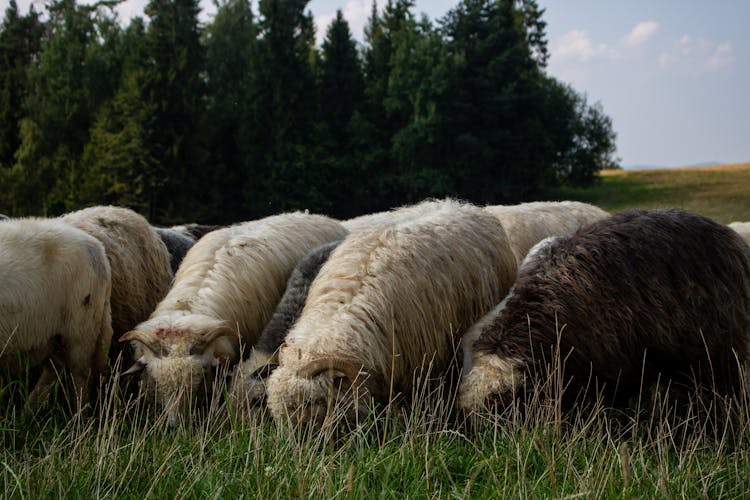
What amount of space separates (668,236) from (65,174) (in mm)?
28245

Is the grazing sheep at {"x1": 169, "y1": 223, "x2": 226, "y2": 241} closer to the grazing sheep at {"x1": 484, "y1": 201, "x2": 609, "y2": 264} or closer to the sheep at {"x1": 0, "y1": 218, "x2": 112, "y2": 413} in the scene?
the sheep at {"x1": 0, "y1": 218, "x2": 112, "y2": 413}

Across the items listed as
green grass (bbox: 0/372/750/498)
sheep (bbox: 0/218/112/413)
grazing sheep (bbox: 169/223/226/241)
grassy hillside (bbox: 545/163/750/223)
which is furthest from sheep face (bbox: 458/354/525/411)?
grassy hillside (bbox: 545/163/750/223)

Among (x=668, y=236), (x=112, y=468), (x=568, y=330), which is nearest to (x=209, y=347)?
(x=112, y=468)

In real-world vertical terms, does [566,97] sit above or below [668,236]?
above

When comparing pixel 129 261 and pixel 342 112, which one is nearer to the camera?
pixel 129 261

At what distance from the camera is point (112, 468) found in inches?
152

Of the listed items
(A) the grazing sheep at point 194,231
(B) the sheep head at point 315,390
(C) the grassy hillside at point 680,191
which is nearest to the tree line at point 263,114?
(C) the grassy hillside at point 680,191

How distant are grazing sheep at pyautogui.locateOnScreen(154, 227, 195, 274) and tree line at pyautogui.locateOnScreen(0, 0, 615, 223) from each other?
20634mm

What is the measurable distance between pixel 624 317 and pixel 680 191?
97.5 feet

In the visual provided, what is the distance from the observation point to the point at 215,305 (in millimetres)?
6348

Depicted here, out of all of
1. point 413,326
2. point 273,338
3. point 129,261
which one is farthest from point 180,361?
point 129,261

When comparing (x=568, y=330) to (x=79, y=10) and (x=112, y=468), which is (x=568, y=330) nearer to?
(x=112, y=468)

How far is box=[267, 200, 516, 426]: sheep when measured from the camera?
4922mm

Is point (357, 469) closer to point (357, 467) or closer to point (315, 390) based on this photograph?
point (357, 467)
